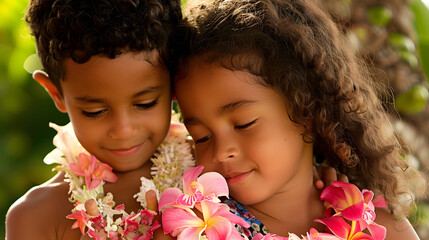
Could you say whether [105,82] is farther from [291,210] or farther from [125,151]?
[291,210]

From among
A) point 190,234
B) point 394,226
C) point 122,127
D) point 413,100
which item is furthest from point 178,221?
point 413,100

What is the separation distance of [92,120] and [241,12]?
603 millimetres

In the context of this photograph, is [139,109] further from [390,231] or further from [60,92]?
[390,231]

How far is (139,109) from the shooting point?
1.78 metres

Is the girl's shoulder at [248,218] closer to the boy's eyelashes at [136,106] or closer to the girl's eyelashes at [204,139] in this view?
the girl's eyelashes at [204,139]

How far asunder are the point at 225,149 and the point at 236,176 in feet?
0.38

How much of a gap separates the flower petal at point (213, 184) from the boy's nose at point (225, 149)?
12 cm

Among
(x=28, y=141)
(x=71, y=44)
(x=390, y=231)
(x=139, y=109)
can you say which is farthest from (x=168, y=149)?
(x=28, y=141)

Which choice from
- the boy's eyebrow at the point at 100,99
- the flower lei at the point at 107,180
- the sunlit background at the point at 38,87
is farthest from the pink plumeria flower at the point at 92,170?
the sunlit background at the point at 38,87

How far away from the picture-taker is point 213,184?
157 centimetres

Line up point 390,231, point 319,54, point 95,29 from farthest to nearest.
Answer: point 390,231, point 319,54, point 95,29

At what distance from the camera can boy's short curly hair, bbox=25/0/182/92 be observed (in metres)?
1.64

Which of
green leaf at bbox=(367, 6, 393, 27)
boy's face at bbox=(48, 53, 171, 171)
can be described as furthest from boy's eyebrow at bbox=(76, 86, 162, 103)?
green leaf at bbox=(367, 6, 393, 27)

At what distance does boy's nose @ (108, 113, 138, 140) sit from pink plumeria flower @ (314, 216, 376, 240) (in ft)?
2.25
